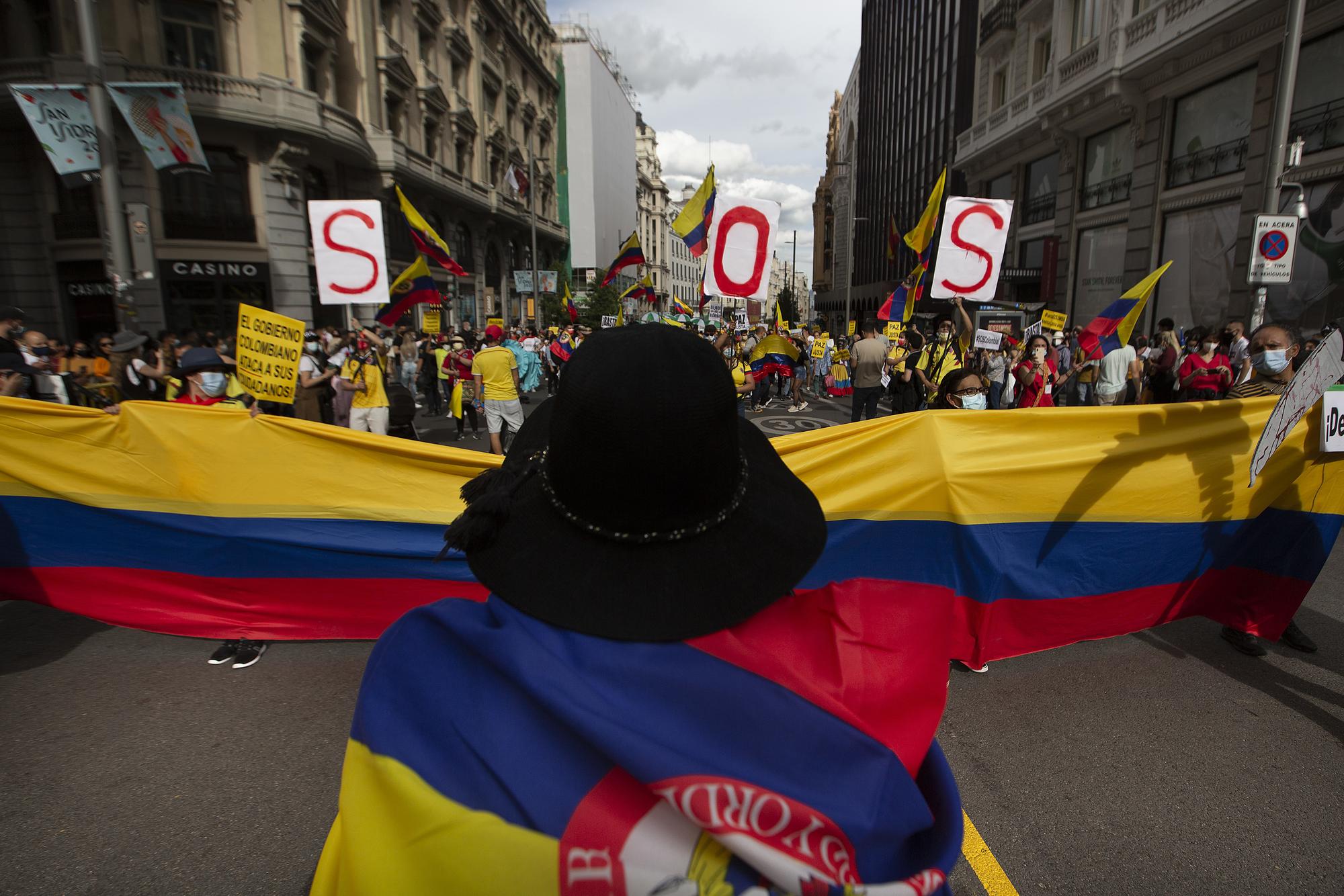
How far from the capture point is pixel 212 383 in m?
6.37

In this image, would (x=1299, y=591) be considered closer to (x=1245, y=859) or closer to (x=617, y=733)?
(x=1245, y=859)

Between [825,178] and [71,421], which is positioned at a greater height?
[825,178]

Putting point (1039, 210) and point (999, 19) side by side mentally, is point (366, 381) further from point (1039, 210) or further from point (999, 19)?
point (999, 19)

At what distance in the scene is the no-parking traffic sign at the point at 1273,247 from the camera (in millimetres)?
9297

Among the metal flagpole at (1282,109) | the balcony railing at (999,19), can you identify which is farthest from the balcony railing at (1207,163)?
the balcony railing at (999,19)

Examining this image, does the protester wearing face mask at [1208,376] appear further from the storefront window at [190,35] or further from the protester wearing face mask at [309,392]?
the storefront window at [190,35]

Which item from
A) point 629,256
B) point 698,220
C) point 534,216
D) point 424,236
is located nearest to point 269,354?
point 424,236

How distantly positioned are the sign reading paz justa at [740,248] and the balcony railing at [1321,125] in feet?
38.2

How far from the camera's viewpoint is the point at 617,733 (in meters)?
0.88

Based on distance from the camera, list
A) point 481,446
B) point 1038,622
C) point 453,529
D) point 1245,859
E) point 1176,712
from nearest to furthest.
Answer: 1. point 453,529
2. point 1245,859
3. point 1176,712
4. point 1038,622
5. point 481,446

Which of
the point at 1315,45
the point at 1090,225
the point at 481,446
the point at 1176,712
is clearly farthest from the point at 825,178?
the point at 1176,712

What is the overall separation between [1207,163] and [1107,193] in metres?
4.25

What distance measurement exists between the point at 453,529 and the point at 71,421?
14.3 ft

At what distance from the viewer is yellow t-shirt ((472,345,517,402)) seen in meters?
9.39
